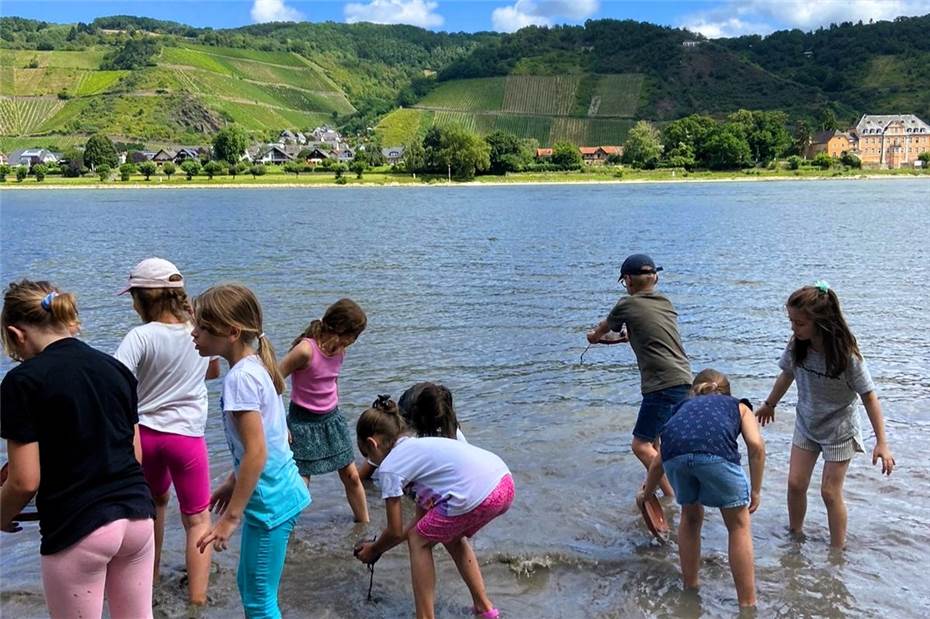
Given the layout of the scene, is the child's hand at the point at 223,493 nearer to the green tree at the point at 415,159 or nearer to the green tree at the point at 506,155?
the green tree at the point at 415,159

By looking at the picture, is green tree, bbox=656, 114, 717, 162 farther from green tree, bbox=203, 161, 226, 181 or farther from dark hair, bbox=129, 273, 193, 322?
dark hair, bbox=129, 273, 193, 322

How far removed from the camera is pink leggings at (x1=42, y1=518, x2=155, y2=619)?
383cm

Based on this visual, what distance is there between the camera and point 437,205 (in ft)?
247

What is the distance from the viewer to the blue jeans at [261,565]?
4.65 meters

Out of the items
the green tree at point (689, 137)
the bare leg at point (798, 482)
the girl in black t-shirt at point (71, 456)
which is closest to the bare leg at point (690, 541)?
the bare leg at point (798, 482)

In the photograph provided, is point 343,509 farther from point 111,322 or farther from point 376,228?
point 376,228

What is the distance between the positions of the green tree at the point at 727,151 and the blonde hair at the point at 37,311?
527 ft

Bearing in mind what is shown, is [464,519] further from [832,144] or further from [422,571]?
[832,144]

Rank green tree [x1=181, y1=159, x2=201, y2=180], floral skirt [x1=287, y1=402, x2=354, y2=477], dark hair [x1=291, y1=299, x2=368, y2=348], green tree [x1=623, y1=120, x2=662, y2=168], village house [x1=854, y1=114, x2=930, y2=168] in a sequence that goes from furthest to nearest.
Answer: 1. village house [x1=854, y1=114, x2=930, y2=168]
2. green tree [x1=623, y1=120, x2=662, y2=168]
3. green tree [x1=181, y1=159, x2=201, y2=180]
4. floral skirt [x1=287, y1=402, x2=354, y2=477]
5. dark hair [x1=291, y1=299, x2=368, y2=348]

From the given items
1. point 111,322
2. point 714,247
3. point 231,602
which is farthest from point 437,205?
point 231,602

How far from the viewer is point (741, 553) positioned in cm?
575

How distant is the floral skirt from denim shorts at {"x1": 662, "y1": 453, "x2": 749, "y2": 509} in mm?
2966

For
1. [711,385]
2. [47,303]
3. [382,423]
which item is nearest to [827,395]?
[711,385]

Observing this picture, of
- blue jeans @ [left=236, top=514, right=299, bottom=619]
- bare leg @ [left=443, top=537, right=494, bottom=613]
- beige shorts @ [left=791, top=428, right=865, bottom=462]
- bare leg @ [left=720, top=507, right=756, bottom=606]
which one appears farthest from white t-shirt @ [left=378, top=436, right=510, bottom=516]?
beige shorts @ [left=791, top=428, right=865, bottom=462]
